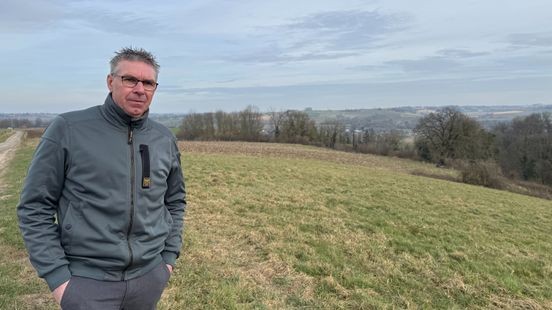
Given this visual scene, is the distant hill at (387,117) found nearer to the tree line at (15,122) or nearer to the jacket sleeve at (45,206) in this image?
the jacket sleeve at (45,206)

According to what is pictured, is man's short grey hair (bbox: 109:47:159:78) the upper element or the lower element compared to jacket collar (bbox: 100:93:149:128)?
upper

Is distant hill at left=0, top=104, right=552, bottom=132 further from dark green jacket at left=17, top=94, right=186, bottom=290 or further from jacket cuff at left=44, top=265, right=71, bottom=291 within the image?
jacket cuff at left=44, top=265, right=71, bottom=291

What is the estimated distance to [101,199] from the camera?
7.63 ft

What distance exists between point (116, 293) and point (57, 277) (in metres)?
0.34

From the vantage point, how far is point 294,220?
9.51 m

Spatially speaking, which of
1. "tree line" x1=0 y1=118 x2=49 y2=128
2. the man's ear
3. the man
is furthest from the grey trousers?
"tree line" x1=0 y1=118 x2=49 y2=128

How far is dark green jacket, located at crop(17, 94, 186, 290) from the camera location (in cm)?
225

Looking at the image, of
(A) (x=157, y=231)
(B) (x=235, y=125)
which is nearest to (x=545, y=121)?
(B) (x=235, y=125)

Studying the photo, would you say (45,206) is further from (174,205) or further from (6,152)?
(6,152)

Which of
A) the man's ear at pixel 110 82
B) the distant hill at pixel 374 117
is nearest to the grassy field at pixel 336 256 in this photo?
the man's ear at pixel 110 82

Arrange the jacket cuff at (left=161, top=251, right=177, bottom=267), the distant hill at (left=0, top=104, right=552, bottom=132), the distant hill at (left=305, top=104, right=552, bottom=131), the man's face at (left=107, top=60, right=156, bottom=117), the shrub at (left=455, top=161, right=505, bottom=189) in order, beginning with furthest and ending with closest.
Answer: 1. the distant hill at (left=305, top=104, right=552, bottom=131)
2. the distant hill at (left=0, top=104, right=552, bottom=132)
3. the shrub at (left=455, top=161, right=505, bottom=189)
4. the jacket cuff at (left=161, top=251, right=177, bottom=267)
5. the man's face at (left=107, top=60, right=156, bottom=117)

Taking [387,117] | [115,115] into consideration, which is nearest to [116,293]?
[115,115]

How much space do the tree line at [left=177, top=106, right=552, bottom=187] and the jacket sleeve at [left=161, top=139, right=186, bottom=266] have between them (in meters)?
31.9

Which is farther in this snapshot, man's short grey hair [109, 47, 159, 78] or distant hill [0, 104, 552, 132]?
distant hill [0, 104, 552, 132]
